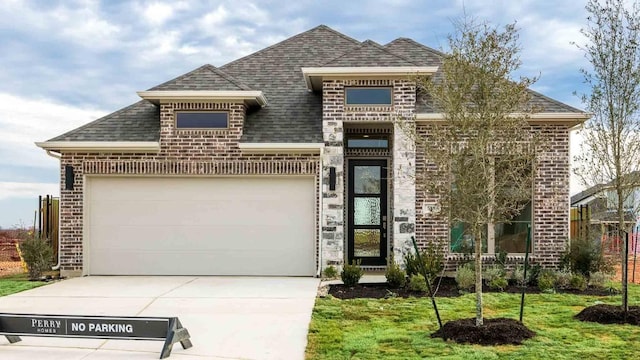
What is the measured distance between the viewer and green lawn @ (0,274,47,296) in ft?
39.1

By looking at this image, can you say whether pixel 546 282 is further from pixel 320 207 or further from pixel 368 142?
pixel 368 142

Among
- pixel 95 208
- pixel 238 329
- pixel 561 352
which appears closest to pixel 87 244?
pixel 95 208

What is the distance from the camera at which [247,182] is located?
13891 mm

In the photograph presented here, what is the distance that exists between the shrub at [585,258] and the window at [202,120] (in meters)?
7.84

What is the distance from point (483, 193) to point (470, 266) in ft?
16.4

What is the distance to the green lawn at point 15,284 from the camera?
39.1 feet

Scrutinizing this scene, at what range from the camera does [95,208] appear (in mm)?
13969

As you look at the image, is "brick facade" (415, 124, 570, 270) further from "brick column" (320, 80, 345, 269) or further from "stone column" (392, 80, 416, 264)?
"brick column" (320, 80, 345, 269)

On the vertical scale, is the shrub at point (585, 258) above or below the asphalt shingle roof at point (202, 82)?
below

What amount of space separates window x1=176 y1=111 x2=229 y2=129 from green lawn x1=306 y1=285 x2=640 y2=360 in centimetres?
522

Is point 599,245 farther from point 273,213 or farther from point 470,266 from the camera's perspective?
point 273,213

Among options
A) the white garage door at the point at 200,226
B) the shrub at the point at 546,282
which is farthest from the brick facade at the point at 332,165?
the shrub at the point at 546,282

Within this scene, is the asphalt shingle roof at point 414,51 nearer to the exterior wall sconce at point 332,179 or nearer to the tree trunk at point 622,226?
the exterior wall sconce at point 332,179

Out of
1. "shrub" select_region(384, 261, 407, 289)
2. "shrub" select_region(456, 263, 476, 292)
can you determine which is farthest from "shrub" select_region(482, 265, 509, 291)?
"shrub" select_region(384, 261, 407, 289)
